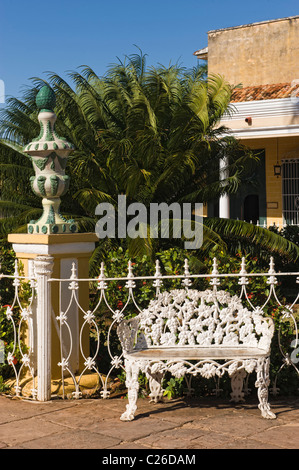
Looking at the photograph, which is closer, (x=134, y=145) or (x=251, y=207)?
(x=134, y=145)

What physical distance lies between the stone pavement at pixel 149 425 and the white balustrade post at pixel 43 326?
154 mm

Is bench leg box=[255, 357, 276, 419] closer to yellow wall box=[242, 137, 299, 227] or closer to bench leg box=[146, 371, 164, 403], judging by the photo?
bench leg box=[146, 371, 164, 403]

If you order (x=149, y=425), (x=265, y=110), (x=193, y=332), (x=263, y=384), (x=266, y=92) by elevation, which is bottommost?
(x=149, y=425)

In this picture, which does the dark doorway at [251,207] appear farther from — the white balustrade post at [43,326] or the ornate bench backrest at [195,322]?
the white balustrade post at [43,326]

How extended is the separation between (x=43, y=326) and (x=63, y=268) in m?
0.59

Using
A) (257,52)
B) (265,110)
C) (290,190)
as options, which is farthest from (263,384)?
(257,52)

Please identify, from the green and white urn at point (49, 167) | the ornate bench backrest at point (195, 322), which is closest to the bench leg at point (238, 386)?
the ornate bench backrest at point (195, 322)

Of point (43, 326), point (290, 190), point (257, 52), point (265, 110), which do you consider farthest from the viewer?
point (257, 52)

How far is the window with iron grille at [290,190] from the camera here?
15.9 metres

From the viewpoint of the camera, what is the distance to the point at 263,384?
461 centimetres

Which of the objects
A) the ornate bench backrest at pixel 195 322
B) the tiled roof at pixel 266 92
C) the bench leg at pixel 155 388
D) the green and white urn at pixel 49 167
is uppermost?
the tiled roof at pixel 266 92

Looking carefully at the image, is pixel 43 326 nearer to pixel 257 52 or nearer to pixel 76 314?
pixel 76 314
